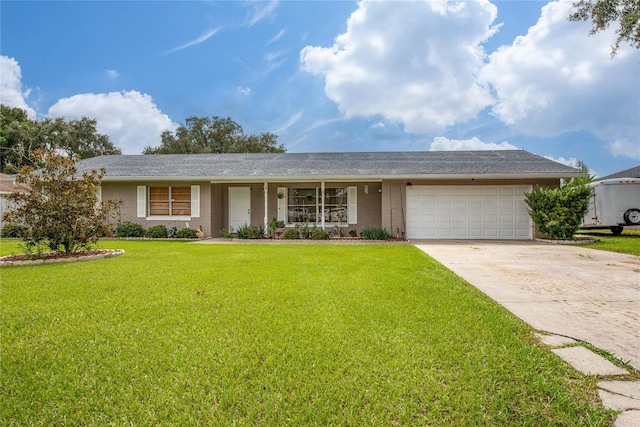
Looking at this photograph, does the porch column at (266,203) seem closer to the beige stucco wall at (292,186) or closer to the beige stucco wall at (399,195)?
the beige stucco wall at (292,186)

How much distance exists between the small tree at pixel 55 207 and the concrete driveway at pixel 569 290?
837 cm

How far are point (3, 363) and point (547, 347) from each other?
440 centimetres

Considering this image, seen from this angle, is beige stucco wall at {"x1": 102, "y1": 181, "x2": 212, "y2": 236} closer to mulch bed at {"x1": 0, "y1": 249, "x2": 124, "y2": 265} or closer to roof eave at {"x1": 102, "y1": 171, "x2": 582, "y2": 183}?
roof eave at {"x1": 102, "y1": 171, "x2": 582, "y2": 183}

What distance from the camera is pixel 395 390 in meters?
2.19

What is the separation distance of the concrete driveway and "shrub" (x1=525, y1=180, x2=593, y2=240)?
321cm

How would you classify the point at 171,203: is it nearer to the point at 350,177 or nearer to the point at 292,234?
the point at 292,234

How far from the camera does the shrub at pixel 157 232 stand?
13461mm

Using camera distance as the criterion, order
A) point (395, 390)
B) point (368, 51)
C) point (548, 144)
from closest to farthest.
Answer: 1. point (395, 390)
2. point (368, 51)
3. point (548, 144)

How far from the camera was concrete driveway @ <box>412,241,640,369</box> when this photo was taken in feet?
10.6

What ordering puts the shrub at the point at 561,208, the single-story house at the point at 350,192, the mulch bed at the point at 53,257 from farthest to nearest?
the single-story house at the point at 350,192, the shrub at the point at 561,208, the mulch bed at the point at 53,257

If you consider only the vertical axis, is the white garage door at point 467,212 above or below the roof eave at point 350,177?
below

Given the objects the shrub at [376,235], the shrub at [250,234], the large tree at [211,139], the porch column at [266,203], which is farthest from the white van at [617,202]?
the large tree at [211,139]

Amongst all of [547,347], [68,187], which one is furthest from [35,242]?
[547,347]

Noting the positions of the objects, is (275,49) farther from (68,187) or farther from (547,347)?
(547,347)
